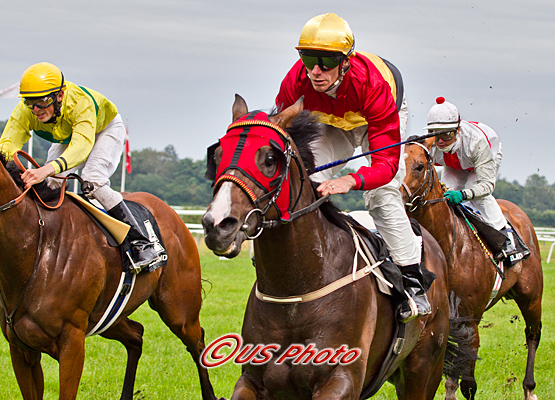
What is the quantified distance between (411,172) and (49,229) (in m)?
3.07

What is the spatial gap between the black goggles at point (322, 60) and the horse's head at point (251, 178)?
0.99ft

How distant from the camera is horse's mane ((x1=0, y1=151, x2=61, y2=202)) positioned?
4707 millimetres

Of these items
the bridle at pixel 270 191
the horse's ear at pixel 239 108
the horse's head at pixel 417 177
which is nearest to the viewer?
the bridle at pixel 270 191

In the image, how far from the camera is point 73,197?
526 centimetres

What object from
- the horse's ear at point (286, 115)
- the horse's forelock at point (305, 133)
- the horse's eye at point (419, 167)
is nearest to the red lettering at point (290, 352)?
the horse's forelock at point (305, 133)

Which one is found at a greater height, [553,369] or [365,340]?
[365,340]

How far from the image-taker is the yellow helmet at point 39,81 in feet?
15.7

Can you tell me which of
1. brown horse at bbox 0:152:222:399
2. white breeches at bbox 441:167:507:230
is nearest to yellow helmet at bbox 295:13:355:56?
brown horse at bbox 0:152:222:399

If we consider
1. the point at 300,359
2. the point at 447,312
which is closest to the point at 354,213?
the point at 447,312

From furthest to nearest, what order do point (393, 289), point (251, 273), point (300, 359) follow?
point (251, 273), point (393, 289), point (300, 359)

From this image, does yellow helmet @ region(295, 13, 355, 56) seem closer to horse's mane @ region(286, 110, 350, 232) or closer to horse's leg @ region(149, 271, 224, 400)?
horse's mane @ region(286, 110, 350, 232)

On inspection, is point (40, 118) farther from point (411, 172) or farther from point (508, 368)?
point (508, 368)

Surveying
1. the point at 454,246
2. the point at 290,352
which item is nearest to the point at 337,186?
the point at 290,352

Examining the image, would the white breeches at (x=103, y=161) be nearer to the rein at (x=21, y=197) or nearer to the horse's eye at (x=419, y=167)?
the rein at (x=21, y=197)
